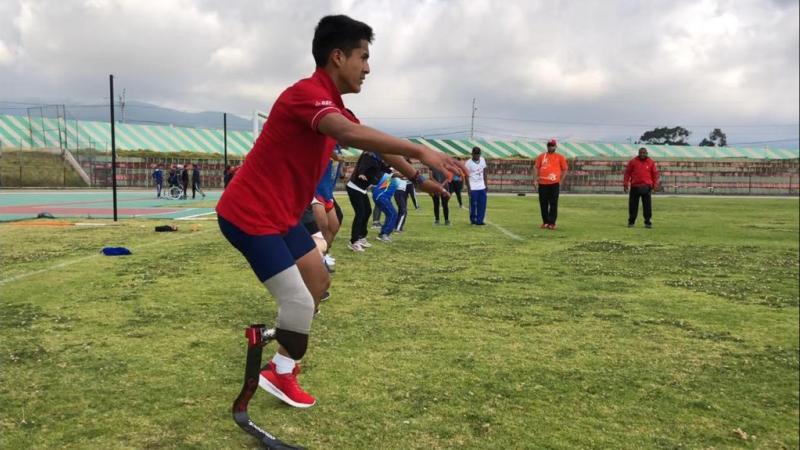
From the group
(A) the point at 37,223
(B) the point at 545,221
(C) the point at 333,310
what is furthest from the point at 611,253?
(A) the point at 37,223

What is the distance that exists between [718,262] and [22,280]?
934 cm

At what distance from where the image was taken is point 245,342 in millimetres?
4395

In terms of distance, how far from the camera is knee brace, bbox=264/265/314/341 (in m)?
2.91

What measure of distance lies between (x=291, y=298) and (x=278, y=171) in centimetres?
64

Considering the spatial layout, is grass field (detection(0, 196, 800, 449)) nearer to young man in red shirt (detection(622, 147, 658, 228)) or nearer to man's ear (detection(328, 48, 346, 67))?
man's ear (detection(328, 48, 346, 67))

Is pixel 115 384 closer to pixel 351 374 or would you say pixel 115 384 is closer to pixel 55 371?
pixel 55 371

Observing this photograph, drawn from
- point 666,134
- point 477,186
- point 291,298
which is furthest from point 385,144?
point 666,134

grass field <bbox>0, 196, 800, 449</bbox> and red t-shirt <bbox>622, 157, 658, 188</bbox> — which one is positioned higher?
red t-shirt <bbox>622, 157, 658, 188</bbox>

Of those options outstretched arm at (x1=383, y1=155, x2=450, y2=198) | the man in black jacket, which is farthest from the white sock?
the man in black jacket

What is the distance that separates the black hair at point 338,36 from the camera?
2830mm

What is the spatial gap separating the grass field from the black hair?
191 cm

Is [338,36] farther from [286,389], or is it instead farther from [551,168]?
[551,168]

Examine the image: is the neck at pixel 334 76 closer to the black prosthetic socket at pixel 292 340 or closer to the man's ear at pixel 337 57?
the man's ear at pixel 337 57

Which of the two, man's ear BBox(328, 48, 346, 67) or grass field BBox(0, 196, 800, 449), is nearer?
man's ear BBox(328, 48, 346, 67)
